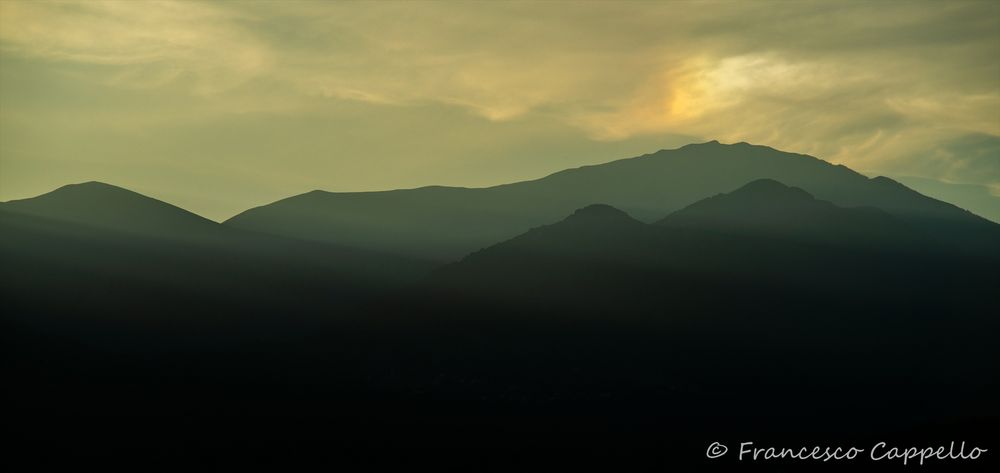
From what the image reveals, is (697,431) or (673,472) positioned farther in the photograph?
(697,431)

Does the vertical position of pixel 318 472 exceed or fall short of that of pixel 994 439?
it falls short

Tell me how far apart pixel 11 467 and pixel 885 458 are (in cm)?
17189

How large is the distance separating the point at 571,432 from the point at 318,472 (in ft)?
175

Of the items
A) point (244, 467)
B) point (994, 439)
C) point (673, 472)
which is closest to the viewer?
point (994, 439)

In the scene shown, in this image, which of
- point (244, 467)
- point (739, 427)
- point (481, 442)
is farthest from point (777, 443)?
point (244, 467)

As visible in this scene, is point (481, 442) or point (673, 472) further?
point (481, 442)

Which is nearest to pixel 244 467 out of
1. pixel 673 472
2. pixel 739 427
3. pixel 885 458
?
pixel 673 472

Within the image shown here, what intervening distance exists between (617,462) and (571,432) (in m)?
14.2

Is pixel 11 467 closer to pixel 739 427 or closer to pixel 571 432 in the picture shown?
pixel 571 432

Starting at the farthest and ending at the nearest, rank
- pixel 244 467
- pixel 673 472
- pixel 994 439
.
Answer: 1. pixel 244 467
2. pixel 673 472
3. pixel 994 439

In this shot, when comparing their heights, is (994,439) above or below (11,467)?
above

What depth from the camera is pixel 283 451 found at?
652 ft

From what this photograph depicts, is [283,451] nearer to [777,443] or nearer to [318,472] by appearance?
[318,472]

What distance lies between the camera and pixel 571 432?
199m
